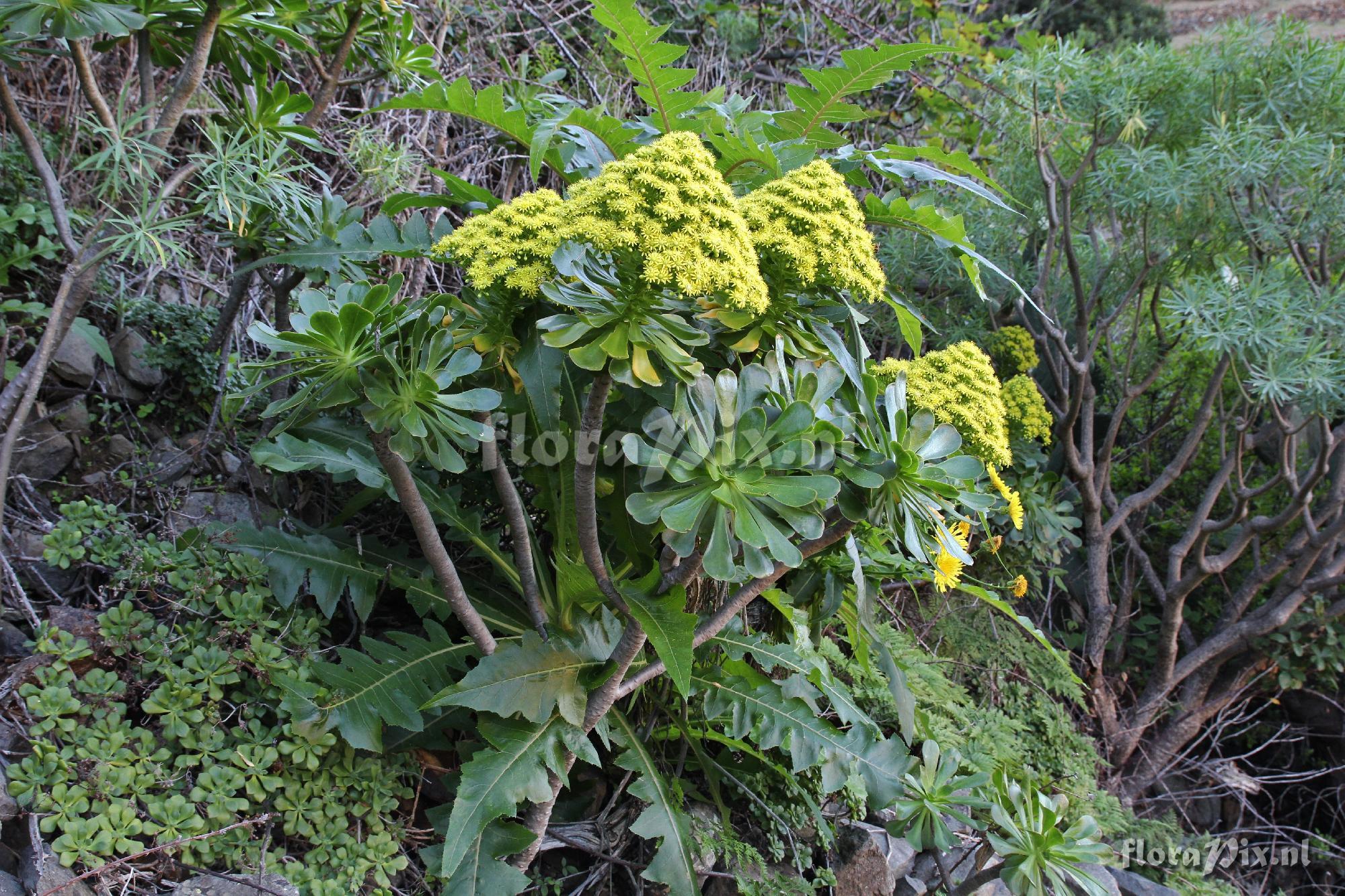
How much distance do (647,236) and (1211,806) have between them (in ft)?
13.0

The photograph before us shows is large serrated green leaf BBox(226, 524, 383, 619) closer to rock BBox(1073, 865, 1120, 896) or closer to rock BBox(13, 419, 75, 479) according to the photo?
rock BBox(13, 419, 75, 479)

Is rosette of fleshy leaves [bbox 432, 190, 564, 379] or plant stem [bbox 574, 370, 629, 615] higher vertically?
rosette of fleshy leaves [bbox 432, 190, 564, 379]

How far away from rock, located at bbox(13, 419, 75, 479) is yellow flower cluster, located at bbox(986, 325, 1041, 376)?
311cm

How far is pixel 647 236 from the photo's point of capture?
1.14 m

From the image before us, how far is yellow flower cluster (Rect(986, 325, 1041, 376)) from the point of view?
132 inches

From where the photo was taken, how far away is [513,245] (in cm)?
134

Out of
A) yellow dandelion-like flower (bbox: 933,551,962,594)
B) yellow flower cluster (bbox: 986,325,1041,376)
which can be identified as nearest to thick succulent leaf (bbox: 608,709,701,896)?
yellow dandelion-like flower (bbox: 933,551,962,594)

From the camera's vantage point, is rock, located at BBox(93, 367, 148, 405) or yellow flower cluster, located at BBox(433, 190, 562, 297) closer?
yellow flower cluster, located at BBox(433, 190, 562, 297)

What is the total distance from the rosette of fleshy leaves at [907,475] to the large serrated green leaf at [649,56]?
2.84 ft

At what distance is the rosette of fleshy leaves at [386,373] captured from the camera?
1297mm

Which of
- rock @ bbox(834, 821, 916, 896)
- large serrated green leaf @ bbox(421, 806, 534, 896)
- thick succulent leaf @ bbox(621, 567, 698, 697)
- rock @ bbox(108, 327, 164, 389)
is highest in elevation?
rock @ bbox(108, 327, 164, 389)

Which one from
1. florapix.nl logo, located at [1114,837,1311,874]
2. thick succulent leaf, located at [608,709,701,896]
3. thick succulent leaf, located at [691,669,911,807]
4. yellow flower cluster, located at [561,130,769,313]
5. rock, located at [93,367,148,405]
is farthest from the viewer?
florapix.nl logo, located at [1114,837,1311,874]

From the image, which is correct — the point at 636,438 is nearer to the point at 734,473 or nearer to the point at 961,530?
the point at 734,473

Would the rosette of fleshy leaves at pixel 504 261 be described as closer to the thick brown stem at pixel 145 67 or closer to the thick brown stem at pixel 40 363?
the thick brown stem at pixel 40 363
